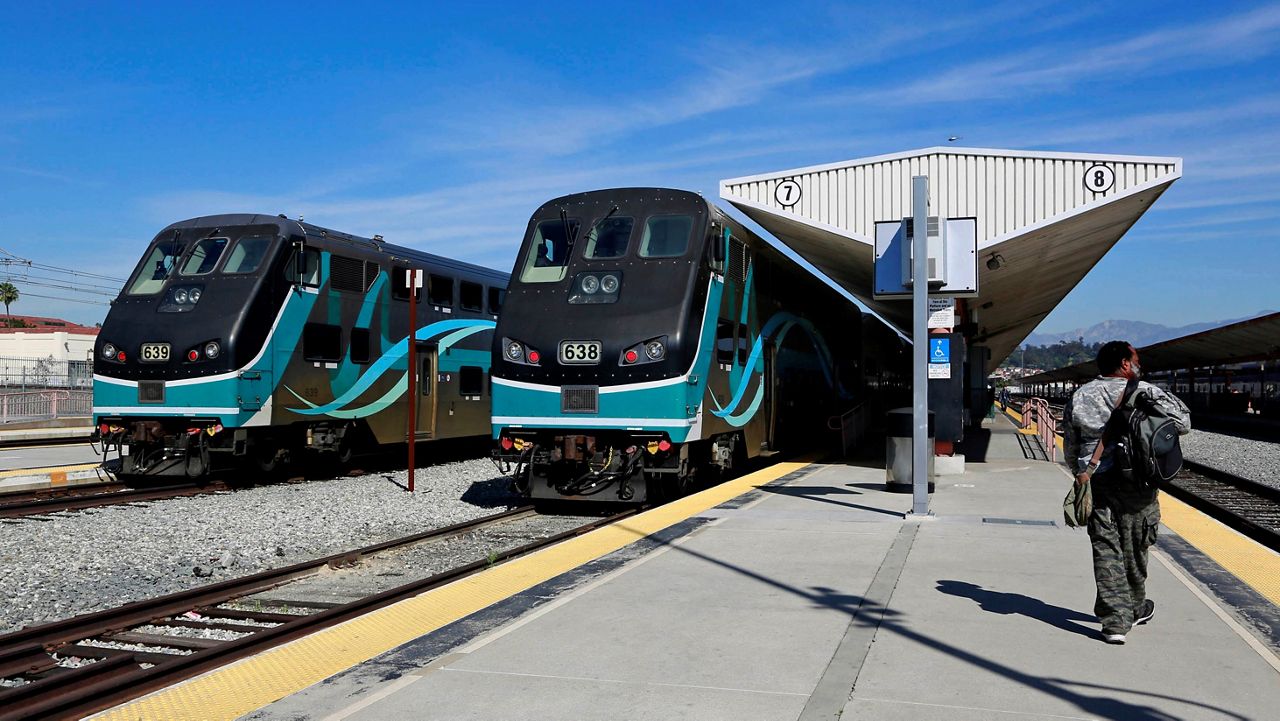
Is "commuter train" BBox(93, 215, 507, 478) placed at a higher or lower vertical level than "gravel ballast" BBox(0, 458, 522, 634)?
higher

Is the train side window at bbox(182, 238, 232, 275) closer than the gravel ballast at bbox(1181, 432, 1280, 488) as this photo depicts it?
Yes

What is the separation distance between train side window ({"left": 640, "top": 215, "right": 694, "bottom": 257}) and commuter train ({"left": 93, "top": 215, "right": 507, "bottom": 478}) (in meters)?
5.73

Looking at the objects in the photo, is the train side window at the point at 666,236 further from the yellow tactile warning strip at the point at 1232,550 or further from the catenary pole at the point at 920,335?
the yellow tactile warning strip at the point at 1232,550

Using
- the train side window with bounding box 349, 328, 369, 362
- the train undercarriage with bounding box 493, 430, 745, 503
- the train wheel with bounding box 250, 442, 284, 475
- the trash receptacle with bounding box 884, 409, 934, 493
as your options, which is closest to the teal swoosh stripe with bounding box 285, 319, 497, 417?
the train side window with bounding box 349, 328, 369, 362

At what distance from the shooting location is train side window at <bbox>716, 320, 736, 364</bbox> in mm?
12500

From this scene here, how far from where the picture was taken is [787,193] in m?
15.9

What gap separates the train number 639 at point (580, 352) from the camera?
449 inches

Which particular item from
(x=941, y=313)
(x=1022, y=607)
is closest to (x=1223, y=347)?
(x=941, y=313)

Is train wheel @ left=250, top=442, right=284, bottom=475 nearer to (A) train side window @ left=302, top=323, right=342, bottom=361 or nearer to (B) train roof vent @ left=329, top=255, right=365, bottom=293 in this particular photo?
(A) train side window @ left=302, top=323, right=342, bottom=361

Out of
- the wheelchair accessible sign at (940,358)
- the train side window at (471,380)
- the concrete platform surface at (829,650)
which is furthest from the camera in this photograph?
the train side window at (471,380)

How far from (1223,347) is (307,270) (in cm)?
3426

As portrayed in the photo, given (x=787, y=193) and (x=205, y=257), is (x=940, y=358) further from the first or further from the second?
(x=205, y=257)

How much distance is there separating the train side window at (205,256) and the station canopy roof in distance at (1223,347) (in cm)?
2354

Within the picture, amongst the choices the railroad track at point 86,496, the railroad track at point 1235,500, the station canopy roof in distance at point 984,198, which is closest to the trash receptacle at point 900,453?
the station canopy roof in distance at point 984,198
